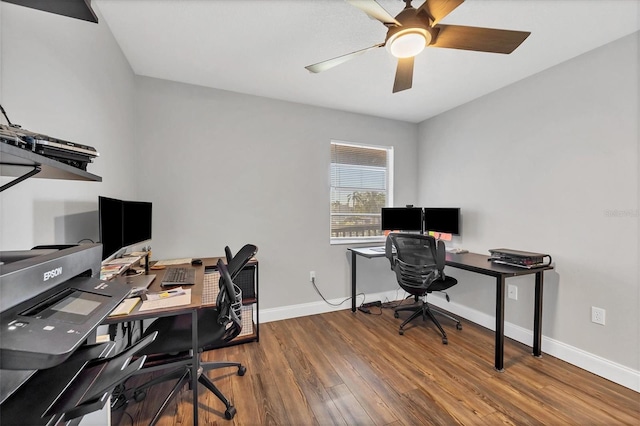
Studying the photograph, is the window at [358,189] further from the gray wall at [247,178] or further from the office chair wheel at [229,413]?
the office chair wheel at [229,413]

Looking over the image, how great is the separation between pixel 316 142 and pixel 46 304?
295 centimetres

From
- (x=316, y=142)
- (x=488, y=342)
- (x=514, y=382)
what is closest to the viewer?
(x=514, y=382)

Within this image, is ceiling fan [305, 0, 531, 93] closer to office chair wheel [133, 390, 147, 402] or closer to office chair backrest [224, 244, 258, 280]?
office chair backrest [224, 244, 258, 280]

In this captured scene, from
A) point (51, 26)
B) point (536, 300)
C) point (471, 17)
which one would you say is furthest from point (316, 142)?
point (536, 300)

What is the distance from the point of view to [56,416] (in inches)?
22.9

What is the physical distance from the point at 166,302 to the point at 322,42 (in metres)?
2.09

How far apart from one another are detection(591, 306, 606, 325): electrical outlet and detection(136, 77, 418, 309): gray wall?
2089 millimetres

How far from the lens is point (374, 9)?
1335 millimetres

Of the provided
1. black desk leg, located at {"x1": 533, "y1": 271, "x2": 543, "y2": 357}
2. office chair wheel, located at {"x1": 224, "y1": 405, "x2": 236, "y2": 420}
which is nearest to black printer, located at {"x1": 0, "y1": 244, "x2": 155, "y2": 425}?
office chair wheel, located at {"x1": 224, "y1": 405, "x2": 236, "y2": 420}

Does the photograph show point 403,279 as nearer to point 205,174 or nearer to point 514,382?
point 514,382

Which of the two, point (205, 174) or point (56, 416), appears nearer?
point (56, 416)

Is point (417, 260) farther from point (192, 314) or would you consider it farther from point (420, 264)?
point (192, 314)

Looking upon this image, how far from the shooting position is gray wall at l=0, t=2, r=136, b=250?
102cm

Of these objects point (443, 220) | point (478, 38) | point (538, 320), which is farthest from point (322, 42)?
point (538, 320)
